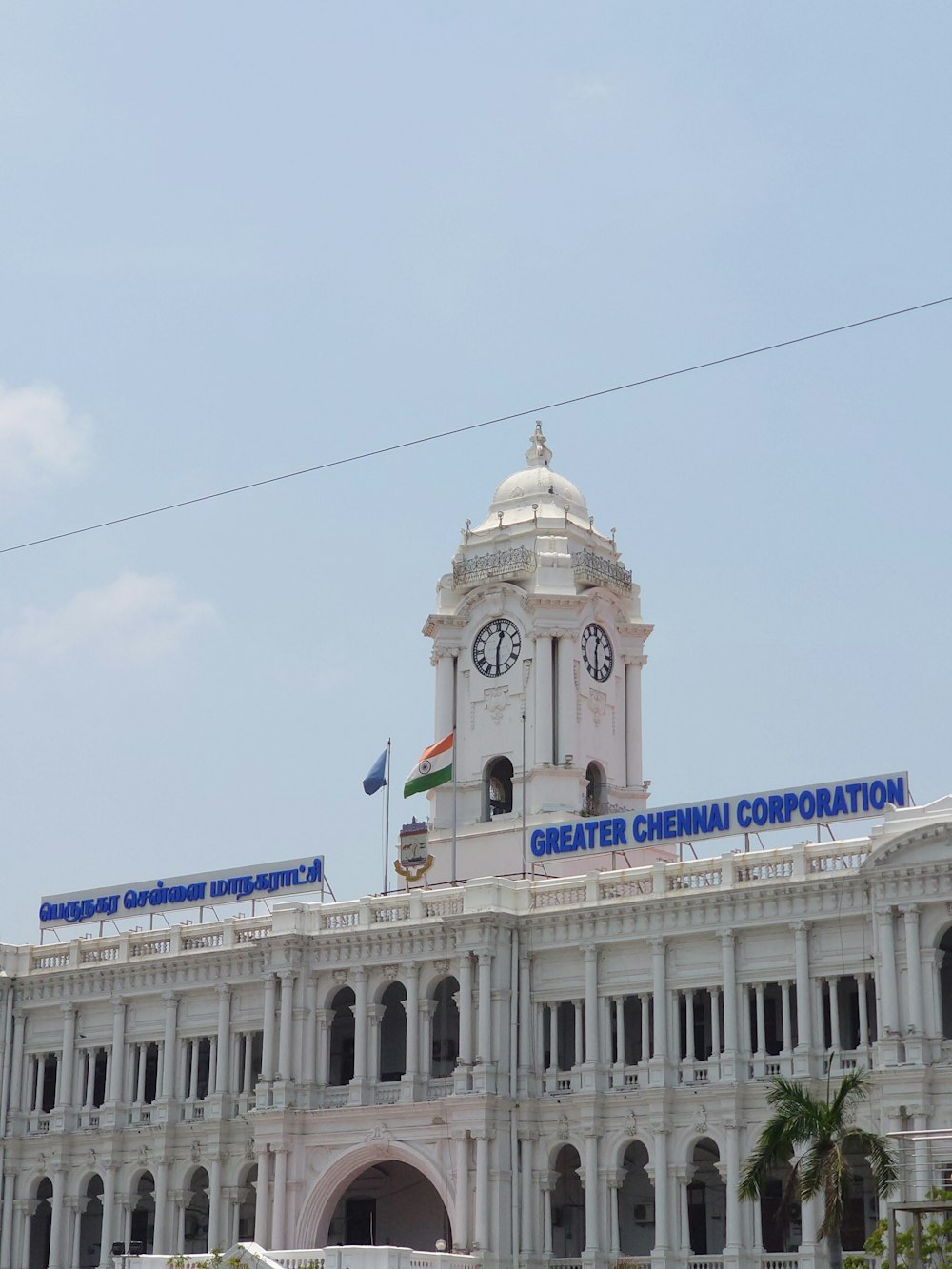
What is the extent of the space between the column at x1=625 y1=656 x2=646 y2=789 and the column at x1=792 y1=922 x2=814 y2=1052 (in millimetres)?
20760

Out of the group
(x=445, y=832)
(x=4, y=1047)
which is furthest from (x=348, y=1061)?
(x=4, y=1047)

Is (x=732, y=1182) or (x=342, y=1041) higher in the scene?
(x=342, y=1041)

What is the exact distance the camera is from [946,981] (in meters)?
65.9

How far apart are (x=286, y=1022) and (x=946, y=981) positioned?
24.1 metres

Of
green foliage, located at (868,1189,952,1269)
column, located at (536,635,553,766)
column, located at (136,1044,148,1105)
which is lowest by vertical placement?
green foliage, located at (868,1189,952,1269)

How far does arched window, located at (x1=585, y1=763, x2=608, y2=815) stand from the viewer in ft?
281

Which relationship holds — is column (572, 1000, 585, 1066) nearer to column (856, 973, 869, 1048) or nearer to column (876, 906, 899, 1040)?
column (856, 973, 869, 1048)

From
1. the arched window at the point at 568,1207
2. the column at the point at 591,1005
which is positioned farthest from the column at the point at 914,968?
the arched window at the point at 568,1207

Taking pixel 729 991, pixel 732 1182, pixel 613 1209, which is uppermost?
pixel 729 991

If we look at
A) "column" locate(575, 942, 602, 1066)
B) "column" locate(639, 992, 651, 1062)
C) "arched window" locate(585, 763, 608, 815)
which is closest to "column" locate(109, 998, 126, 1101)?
"arched window" locate(585, 763, 608, 815)

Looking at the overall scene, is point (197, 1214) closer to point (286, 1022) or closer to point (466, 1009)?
point (286, 1022)

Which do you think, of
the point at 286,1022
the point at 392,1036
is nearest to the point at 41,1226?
the point at 286,1022

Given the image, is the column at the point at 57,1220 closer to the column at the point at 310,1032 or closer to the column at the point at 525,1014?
the column at the point at 310,1032

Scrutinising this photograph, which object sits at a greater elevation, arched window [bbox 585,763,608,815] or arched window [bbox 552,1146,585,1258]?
arched window [bbox 585,763,608,815]
